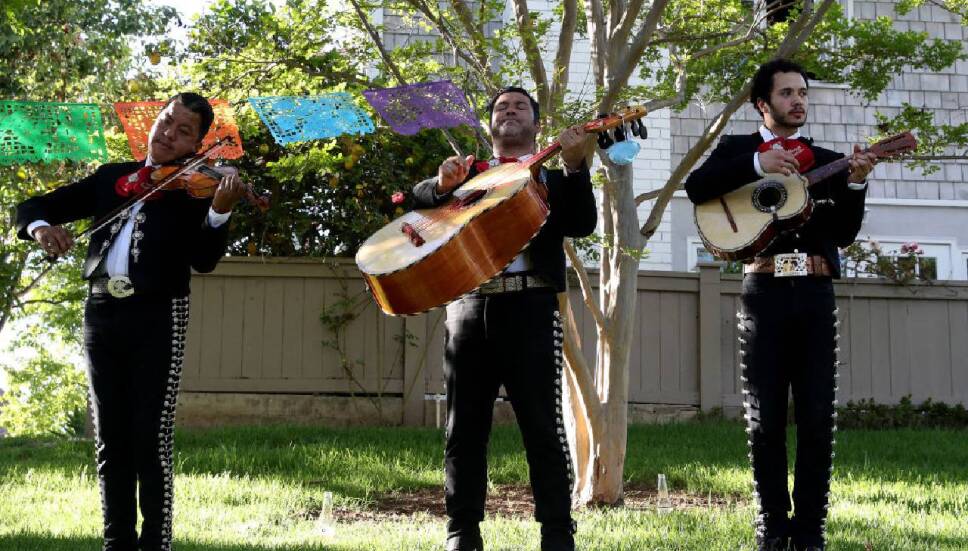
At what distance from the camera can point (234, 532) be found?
566 cm

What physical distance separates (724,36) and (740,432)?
3320mm

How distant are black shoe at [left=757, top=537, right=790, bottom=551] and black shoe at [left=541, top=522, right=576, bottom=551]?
0.75 meters

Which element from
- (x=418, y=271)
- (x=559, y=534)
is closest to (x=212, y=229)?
(x=418, y=271)

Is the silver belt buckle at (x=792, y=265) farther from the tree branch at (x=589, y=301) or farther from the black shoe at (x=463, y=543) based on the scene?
the tree branch at (x=589, y=301)

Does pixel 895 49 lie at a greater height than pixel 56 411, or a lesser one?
greater

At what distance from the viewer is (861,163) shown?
13.4ft

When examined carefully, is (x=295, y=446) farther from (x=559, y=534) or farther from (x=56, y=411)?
(x=56, y=411)

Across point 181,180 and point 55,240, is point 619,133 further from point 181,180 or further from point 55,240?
point 55,240

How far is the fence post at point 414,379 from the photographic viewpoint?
31.7 ft

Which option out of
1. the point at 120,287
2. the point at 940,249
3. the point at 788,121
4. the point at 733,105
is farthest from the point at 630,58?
the point at 940,249

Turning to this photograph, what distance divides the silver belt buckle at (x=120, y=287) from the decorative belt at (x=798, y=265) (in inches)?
91.8

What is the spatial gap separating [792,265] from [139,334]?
238 centimetres

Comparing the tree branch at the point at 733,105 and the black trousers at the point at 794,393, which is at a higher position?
the tree branch at the point at 733,105

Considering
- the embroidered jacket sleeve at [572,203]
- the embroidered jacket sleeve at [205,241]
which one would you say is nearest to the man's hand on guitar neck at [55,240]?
the embroidered jacket sleeve at [205,241]
